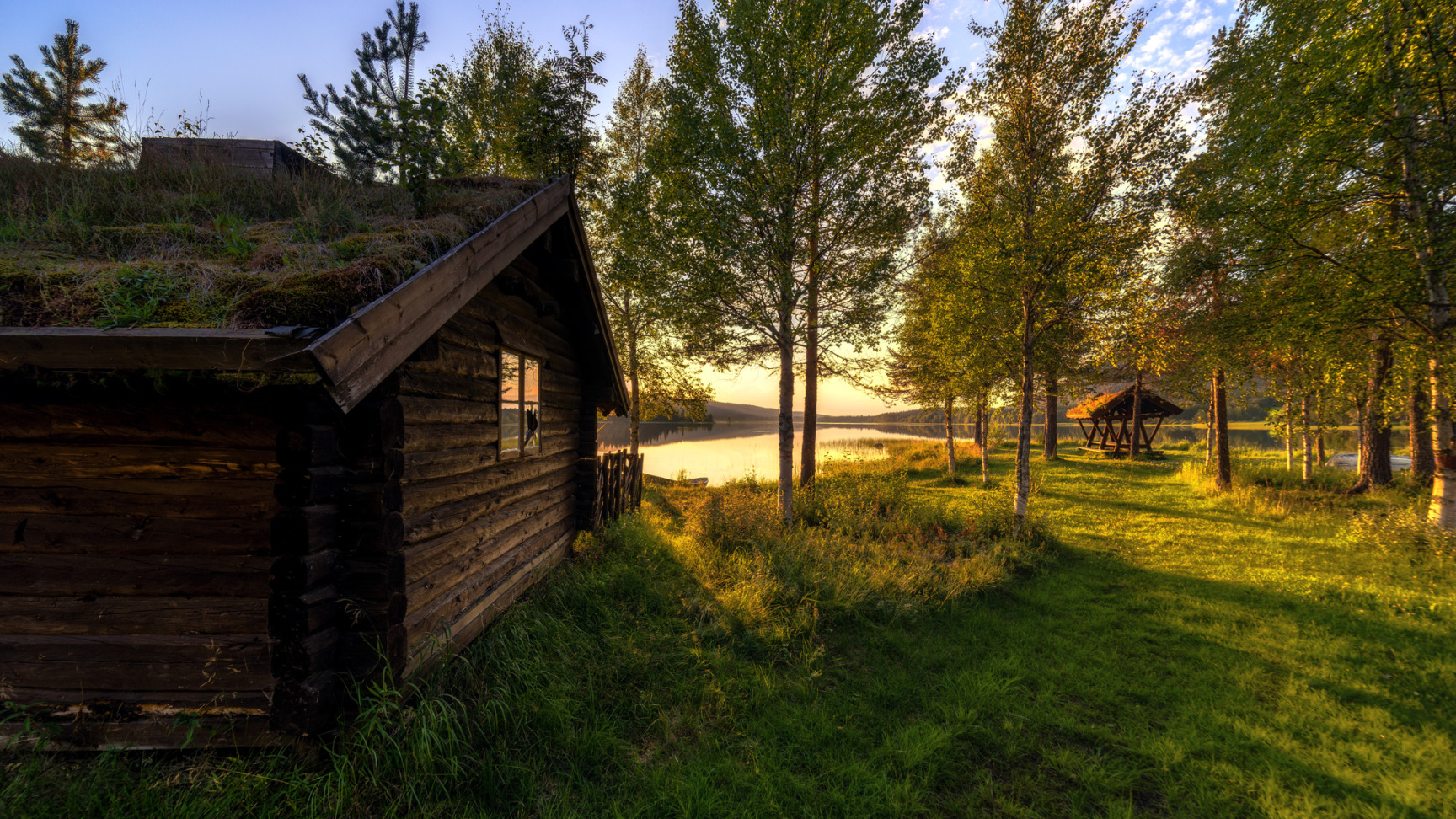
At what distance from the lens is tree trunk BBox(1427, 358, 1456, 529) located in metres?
7.29

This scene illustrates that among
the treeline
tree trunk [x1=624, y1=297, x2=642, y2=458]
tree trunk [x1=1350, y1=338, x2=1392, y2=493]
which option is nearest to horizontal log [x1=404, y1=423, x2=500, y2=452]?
the treeline

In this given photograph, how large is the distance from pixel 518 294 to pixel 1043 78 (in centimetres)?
1033

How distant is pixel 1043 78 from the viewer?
8664mm

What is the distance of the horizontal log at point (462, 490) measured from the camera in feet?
12.2

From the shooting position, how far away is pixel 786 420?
984cm

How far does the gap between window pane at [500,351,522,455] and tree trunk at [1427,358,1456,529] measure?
13996mm

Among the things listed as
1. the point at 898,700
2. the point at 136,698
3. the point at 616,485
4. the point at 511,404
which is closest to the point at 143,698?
the point at 136,698

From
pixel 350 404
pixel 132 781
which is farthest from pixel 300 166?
pixel 132 781

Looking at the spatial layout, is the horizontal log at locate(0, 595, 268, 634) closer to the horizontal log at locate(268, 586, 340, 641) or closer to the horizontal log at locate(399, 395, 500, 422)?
the horizontal log at locate(268, 586, 340, 641)

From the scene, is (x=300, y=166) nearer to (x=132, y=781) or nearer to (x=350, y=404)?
(x=350, y=404)

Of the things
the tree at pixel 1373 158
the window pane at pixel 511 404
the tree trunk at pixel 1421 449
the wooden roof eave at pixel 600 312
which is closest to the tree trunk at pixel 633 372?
the wooden roof eave at pixel 600 312

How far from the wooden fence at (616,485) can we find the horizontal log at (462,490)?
1941mm

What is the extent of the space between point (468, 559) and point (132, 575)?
6.90 feet

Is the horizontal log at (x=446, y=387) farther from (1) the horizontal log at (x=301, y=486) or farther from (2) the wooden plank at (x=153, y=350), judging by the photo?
(2) the wooden plank at (x=153, y=350)
